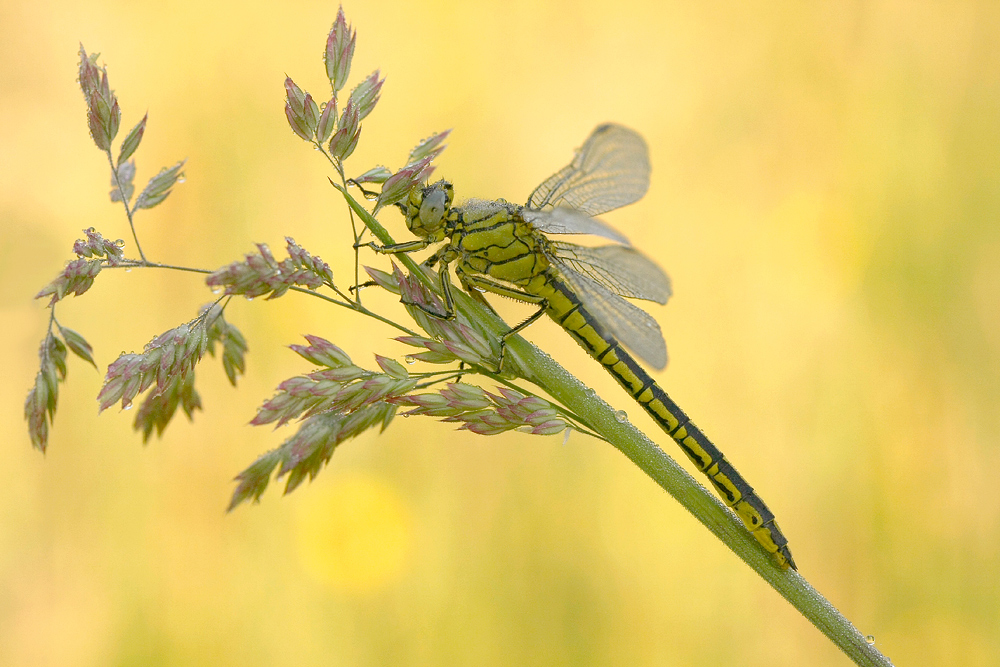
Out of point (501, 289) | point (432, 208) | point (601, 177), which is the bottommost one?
point (501, 289)

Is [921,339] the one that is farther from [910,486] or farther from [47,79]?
[47,79]

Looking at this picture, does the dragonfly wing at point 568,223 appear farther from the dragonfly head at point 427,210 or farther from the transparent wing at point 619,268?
the dragonfly head at point 427,210

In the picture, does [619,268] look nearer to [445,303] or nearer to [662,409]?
[662,409]

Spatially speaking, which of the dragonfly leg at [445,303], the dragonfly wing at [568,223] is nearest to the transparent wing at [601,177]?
the dragonfly wing at [568,223]

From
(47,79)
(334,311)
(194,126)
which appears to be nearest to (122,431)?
(334,311)

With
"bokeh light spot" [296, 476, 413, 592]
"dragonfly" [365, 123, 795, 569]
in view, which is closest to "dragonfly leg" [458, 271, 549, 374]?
"dragonfly" [365, 123, 795, 569]

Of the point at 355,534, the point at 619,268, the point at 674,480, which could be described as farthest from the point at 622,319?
the point at 355,534

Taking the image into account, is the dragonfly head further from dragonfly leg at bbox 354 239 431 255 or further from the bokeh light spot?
the bokeh light spot
